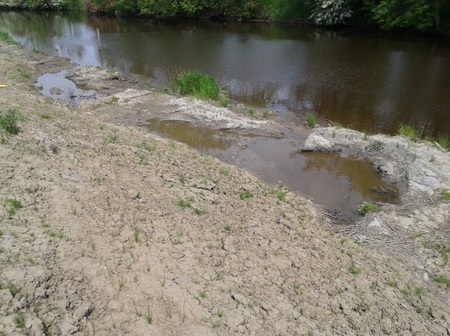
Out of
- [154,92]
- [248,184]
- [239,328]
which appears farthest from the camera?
[154,92]

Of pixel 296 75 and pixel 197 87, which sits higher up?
pixel 197 87

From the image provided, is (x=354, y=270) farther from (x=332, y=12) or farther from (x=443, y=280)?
(x=332, y=12)

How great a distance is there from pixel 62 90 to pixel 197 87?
749 centimetres

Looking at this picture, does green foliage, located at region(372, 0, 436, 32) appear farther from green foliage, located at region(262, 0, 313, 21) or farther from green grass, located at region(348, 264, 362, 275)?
green grass, located at region(348, 264, 362, 275)

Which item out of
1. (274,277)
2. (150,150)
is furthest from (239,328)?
(150,150)

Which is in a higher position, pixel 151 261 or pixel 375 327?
pixel 151 261

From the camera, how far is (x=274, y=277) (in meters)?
7.02

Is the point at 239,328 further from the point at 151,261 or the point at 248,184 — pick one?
the point at 248,184

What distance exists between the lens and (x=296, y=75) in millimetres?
23891

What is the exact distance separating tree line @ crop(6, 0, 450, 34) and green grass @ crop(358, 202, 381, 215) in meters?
27.2

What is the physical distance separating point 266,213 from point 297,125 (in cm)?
833

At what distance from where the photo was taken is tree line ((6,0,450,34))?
31.8 metres

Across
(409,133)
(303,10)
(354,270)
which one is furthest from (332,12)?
(354,270)

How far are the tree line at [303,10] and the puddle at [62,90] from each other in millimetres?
26277
